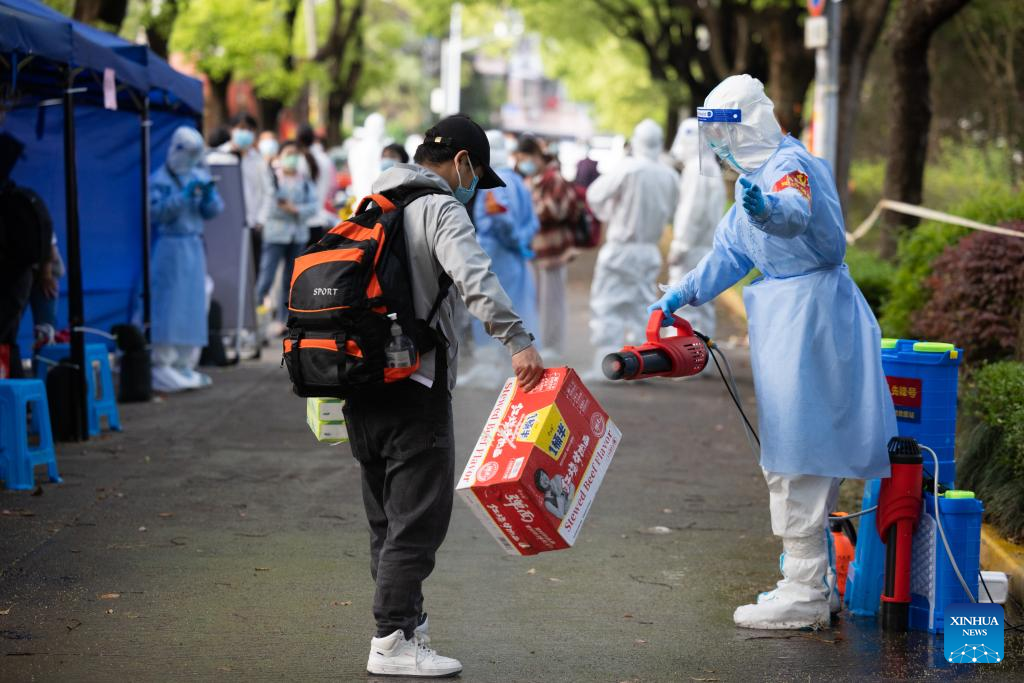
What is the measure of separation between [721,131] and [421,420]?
1707 mm

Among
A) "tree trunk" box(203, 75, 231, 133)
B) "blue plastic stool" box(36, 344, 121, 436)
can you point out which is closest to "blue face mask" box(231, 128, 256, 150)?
"blue plastic stool" box(36, 344, 121, 436)

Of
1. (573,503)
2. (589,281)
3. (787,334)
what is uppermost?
(787,334)

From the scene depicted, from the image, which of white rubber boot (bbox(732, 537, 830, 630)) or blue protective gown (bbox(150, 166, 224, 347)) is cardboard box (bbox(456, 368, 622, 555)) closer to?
white rubber boot (bbox(732, 537, 830, 630))

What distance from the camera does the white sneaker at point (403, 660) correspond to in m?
4.80

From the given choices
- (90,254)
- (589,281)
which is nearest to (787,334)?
(90,254)

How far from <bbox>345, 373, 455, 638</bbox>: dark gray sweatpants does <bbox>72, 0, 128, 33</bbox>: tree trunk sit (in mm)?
10329

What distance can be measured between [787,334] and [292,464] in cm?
427

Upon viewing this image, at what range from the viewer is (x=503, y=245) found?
12367mm

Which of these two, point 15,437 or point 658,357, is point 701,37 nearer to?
point 15,437

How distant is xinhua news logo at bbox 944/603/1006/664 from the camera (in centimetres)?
511

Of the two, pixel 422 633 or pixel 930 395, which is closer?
pixel 422 633

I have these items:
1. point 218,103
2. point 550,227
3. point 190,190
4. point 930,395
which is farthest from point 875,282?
point 218,103

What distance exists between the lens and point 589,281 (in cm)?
2377

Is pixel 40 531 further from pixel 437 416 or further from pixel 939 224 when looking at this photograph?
pixel 939 224
